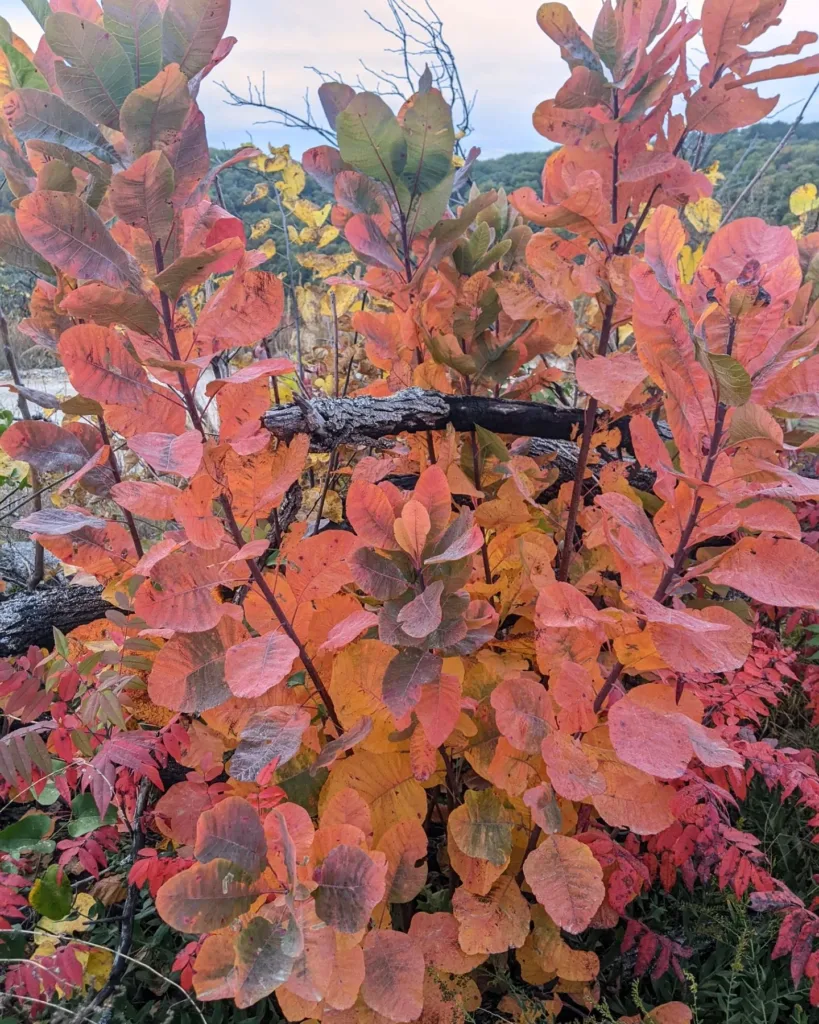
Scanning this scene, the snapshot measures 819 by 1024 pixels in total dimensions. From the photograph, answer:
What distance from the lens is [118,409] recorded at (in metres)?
0.63

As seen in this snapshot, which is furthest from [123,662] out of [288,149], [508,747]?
[288,149]

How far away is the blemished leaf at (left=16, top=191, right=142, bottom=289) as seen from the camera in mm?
537

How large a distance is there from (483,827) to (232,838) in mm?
313

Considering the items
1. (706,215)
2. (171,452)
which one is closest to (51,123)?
(171,452)

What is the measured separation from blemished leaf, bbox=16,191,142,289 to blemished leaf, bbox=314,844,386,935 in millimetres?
540

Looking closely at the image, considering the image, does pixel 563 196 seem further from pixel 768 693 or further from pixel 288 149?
pixel 288 149

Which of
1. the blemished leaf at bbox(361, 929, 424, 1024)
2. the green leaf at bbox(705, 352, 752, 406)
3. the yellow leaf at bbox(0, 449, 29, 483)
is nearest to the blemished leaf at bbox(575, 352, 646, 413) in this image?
the green leaf at bbox(705, 352, 752, 406)

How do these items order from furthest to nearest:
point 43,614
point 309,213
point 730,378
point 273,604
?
point 309,213
point 43,614
point 273,604
point 730,378

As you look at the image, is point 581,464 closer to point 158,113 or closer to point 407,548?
point 407,548

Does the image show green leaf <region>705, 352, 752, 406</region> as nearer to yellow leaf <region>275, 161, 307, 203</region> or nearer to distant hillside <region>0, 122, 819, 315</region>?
yellow leaf <region>275, 161, 307, 203</region>

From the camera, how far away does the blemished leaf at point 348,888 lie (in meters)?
0.54

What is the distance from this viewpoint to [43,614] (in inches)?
49.8

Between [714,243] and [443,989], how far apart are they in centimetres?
87

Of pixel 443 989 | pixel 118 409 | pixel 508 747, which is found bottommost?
pixel 443 989
